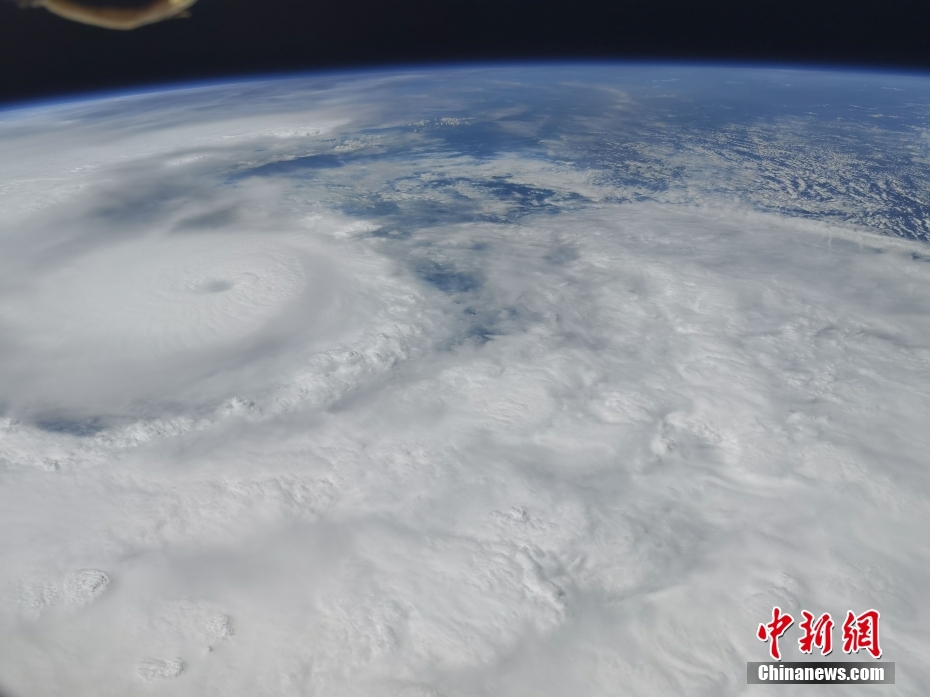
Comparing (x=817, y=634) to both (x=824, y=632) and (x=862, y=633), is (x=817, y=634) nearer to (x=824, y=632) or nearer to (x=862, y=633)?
(x=824, y=632)

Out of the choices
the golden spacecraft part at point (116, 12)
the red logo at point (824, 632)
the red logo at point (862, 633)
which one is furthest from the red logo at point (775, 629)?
the golden spacecraft part at point (116, 12)

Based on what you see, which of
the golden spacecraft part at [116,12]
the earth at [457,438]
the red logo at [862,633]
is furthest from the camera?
the earth at [457,438]

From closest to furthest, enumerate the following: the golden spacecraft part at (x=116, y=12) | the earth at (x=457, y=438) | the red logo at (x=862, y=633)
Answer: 1. the golden spacecraft part at (x=116, y=12)
2. the red logo at (x=862, y=633)
3. the earth at (x=457, y=438)

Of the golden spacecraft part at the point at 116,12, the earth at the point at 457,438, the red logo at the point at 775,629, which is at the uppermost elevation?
the golden spacecraft part at the point at 116,12

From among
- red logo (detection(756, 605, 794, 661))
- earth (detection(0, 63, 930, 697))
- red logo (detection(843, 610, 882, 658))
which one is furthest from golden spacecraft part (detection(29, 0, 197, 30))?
red logo (detection(843, 610, 882, 658))

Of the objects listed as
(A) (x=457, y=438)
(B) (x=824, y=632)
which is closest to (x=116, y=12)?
(A) (x=457, y=438)

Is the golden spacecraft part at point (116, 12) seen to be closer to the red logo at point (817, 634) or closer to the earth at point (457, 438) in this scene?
the earth at point (457, 438)
